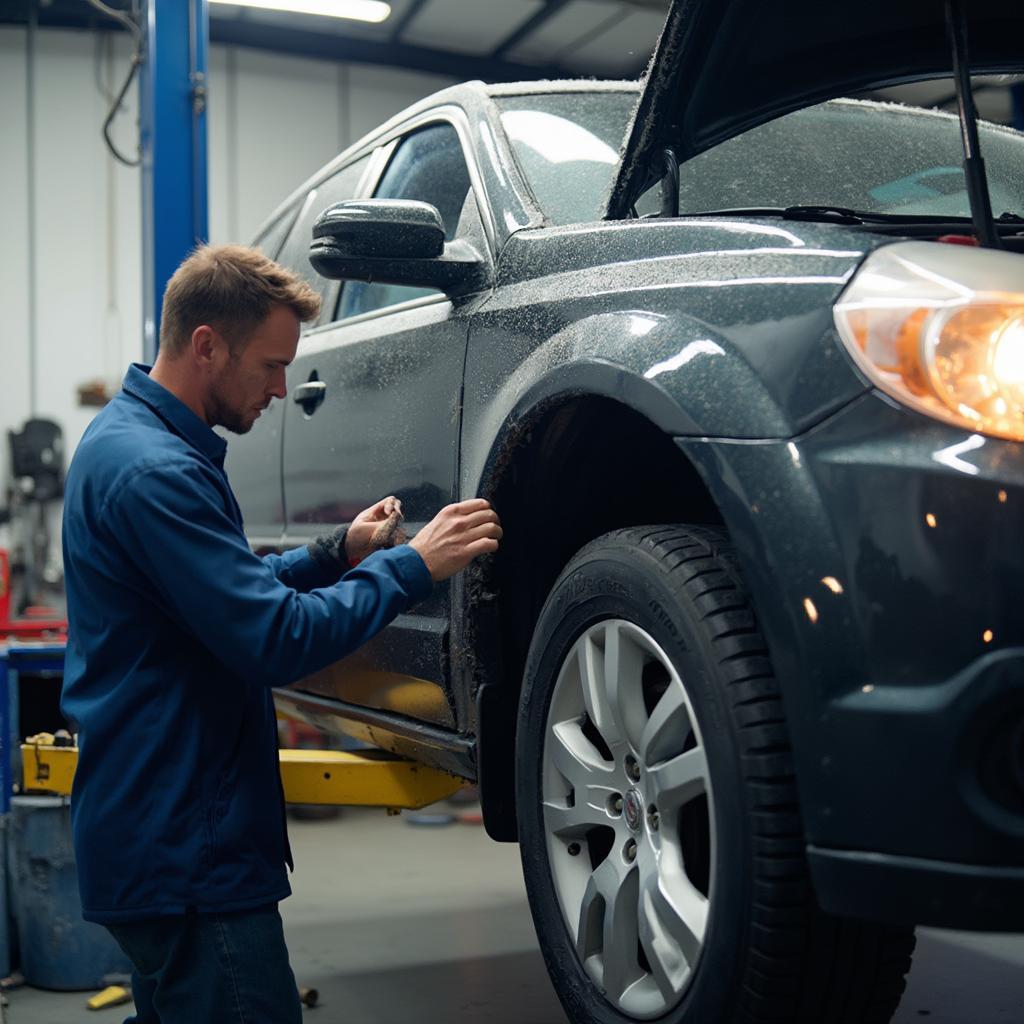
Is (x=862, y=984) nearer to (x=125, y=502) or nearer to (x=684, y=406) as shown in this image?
(x=684, y=406)

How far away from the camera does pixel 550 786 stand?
1.86m

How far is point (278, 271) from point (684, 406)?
28.5 inches

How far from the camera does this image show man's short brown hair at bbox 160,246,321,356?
187 centimetres

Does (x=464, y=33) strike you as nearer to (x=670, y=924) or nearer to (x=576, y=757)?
(x=576, y=757)

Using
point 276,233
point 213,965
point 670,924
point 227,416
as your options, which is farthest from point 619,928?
point 276,233

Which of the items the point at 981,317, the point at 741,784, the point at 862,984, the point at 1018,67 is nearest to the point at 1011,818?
the point at 741,784

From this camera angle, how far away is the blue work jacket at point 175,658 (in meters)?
1.71

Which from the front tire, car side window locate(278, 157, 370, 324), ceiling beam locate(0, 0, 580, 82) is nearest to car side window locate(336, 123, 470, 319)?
car side window locate(278, 157, 370, 324)

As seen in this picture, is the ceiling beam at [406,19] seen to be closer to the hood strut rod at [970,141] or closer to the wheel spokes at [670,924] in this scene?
the hood strut rod at [970,141]

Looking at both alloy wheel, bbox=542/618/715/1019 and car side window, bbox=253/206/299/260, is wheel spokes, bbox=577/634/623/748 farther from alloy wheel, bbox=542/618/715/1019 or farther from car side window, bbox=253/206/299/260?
car side window, bbox=253/206/299/260

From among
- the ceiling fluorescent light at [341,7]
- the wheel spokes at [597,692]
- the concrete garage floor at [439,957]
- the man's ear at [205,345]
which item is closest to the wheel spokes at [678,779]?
the wheel spokes at [597,692]

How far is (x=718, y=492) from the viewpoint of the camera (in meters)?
1.46

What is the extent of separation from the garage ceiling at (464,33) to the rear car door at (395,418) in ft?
25.5

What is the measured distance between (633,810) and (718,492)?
49cm
